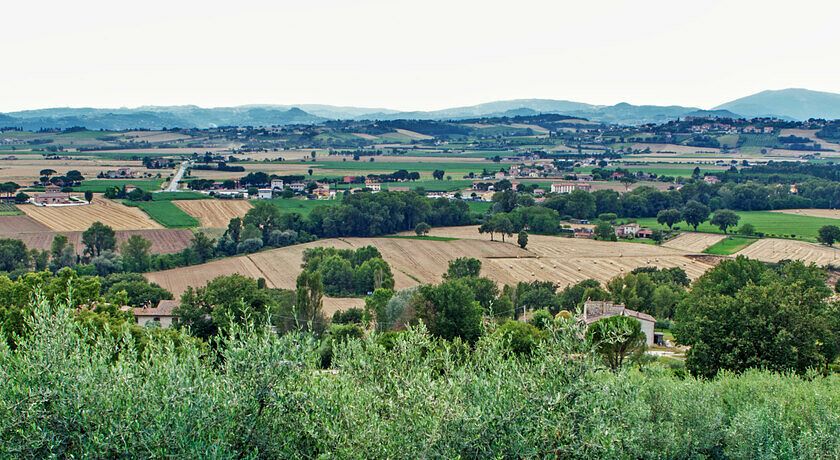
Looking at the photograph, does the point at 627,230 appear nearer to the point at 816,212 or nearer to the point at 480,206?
the point at 480,206

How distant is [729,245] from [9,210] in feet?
225

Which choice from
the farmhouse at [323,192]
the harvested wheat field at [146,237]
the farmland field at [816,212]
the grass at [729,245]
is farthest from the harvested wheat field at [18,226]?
the farmland field at [816,212]

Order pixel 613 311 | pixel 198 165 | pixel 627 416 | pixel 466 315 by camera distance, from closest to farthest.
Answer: pixel 627 416 < pixel 466 315 < pixel 613 311 < pixel 198 165

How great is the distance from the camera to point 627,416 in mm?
14039

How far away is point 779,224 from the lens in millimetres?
79500

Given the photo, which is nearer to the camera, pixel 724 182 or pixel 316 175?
pixel 724 182

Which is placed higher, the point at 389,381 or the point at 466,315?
the point at 389,381

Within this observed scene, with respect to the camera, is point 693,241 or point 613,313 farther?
point 693,241

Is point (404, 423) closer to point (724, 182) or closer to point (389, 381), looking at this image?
point (389, 381)

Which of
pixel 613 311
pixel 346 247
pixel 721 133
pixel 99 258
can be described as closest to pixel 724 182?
pixel 346 247

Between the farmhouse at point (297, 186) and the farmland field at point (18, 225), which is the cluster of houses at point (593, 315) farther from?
the farmhouse at point (297, 186)

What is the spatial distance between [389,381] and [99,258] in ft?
159

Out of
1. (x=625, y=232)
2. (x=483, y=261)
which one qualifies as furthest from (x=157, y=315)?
(x=625, y=232)

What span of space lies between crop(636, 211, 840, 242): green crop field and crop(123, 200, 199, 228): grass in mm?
47198
